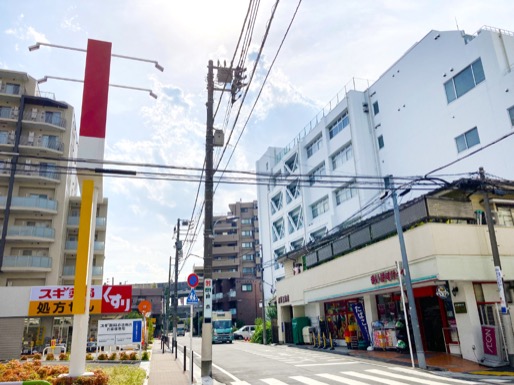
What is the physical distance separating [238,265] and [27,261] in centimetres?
4595

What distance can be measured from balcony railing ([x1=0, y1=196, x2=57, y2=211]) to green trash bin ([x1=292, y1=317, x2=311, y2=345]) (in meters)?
26.2

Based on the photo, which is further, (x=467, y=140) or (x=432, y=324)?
(x=467, y=140)

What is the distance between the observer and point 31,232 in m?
36.5

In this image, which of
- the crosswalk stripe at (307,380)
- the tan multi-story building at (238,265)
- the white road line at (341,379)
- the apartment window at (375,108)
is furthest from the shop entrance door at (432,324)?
the tan multi-story building at (238,265)

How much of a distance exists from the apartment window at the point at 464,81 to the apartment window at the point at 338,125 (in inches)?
460

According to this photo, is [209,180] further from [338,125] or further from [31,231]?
[338,125]

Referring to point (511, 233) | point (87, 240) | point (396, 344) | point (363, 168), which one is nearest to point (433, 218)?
point (511, 233)

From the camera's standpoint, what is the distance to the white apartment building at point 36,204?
3578cm

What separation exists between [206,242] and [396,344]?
11.9m

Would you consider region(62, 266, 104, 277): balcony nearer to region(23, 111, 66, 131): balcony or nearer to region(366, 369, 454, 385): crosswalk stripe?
region(23, 111, 66, 131): balcony

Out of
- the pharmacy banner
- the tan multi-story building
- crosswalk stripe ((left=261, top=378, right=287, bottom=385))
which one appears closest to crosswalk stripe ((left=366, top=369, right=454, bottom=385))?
crosswalk stripe ((left=261, top=378, right=287, bottom=385))

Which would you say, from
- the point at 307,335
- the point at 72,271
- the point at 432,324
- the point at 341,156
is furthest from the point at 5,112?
the point at 432,324

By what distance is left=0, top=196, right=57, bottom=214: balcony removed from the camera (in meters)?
36.5

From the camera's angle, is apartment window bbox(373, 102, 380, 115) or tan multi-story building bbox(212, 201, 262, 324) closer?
apartment window bbox(373, 102, 380, 115)
